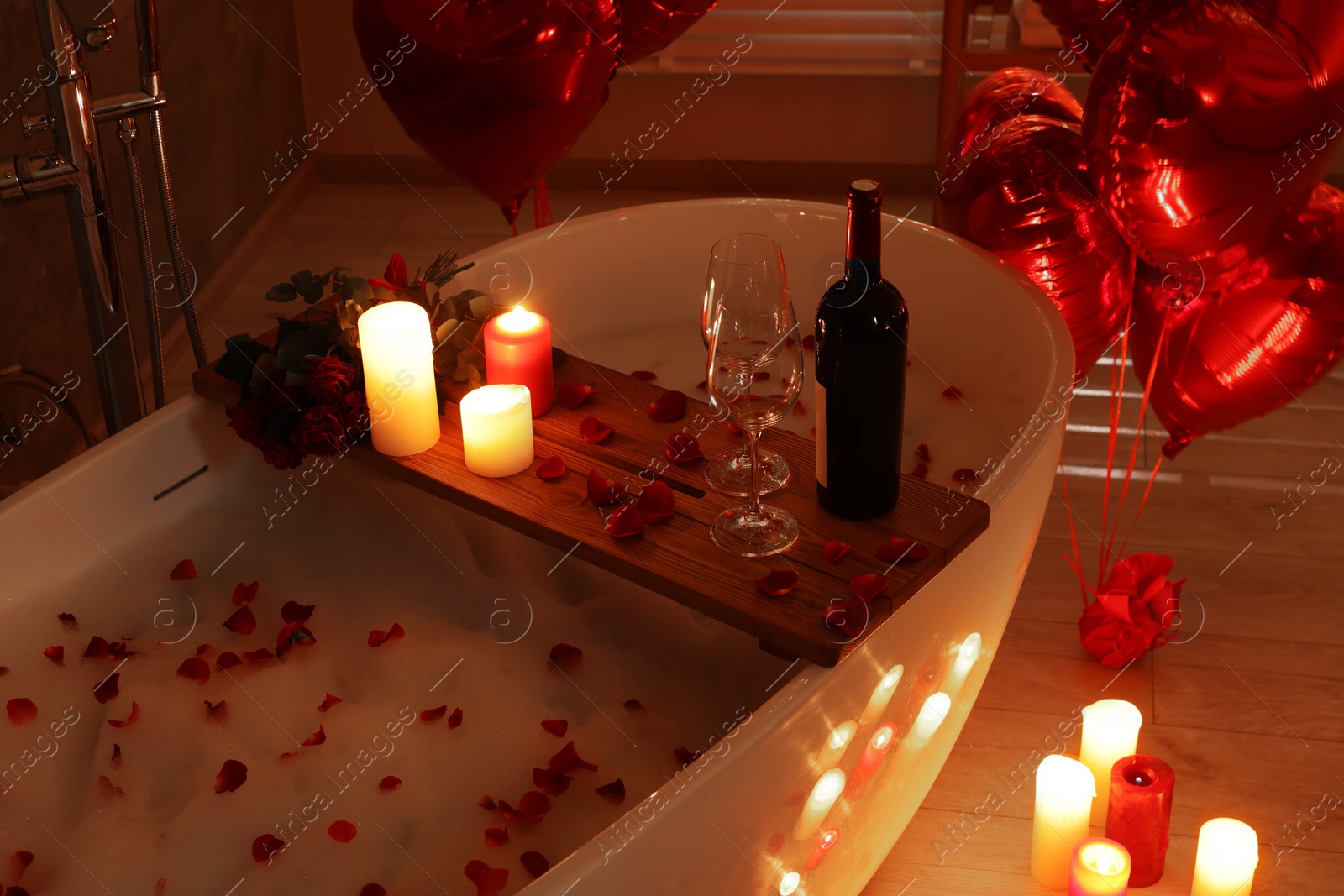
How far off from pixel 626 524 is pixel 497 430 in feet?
0.57

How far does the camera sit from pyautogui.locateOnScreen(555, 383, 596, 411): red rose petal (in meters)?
1.37

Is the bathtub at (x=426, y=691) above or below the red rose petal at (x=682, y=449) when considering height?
below

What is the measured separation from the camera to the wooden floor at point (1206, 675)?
1502 millimetres

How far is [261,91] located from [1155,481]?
7.66 ft

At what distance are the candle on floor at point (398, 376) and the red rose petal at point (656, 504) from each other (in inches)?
10.1

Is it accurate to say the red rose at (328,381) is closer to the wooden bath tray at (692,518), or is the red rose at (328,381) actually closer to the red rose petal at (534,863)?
the wooden bath tray at (692,518)

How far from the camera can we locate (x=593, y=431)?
4.25ft

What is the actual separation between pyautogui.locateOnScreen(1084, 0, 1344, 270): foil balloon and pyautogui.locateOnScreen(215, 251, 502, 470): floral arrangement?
747 millimetres

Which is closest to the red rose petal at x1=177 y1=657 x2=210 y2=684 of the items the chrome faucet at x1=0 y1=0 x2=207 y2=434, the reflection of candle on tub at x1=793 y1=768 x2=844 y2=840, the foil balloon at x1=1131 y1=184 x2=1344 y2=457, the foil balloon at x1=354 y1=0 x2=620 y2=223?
the chrome faucet at x1=0 y1=0 x2=207 y2=434

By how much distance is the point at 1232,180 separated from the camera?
4.32 feet

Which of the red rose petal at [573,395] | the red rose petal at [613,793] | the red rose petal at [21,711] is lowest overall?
the red rose petal at [613,793]

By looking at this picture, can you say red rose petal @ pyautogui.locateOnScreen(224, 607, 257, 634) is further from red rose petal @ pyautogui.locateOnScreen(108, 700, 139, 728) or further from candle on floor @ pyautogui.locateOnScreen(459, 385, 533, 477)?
candle on floor @ pyautogui.locateOnScreen(459, 385, 533, 477)

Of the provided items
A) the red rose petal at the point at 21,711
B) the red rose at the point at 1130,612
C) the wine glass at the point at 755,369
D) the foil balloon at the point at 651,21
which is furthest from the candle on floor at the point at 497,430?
the red rose at the point at 1130,612

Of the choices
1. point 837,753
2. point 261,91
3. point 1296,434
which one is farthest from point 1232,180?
point 261,91
